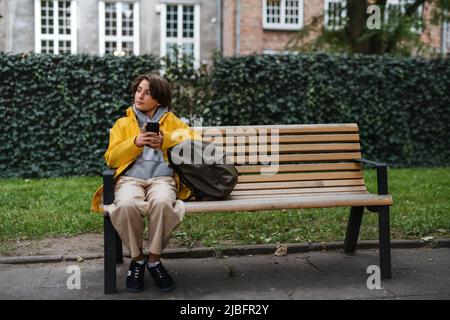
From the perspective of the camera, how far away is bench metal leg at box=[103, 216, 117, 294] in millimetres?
4543

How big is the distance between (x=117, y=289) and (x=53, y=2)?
68.8ft

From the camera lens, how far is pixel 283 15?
24.3 m

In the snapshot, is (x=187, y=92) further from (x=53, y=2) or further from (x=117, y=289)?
(x=53, y=2)

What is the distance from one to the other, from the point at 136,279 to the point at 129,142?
3.55 feet

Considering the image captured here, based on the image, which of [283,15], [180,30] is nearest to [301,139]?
[180,30]

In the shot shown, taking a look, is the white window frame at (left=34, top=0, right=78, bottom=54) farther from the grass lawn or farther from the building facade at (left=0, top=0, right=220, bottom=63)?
the grass lawn

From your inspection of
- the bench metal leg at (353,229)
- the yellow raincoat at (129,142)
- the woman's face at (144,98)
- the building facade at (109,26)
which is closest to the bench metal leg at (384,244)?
the bench metal leg at (353,229)

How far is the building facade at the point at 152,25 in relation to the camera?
76.2 ft

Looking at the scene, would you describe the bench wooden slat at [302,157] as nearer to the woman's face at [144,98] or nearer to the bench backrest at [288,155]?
the bench backrest at [288,155]

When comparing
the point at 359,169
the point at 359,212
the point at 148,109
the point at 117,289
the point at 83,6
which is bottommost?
the point at 117,289

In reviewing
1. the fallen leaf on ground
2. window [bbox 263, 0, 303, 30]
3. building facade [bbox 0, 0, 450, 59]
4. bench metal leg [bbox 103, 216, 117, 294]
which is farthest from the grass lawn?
window [bbox 263, 0, 303, 30]

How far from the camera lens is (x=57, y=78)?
11320 millimetres

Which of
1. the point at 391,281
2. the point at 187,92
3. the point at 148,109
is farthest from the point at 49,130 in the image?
the point at 391,281
